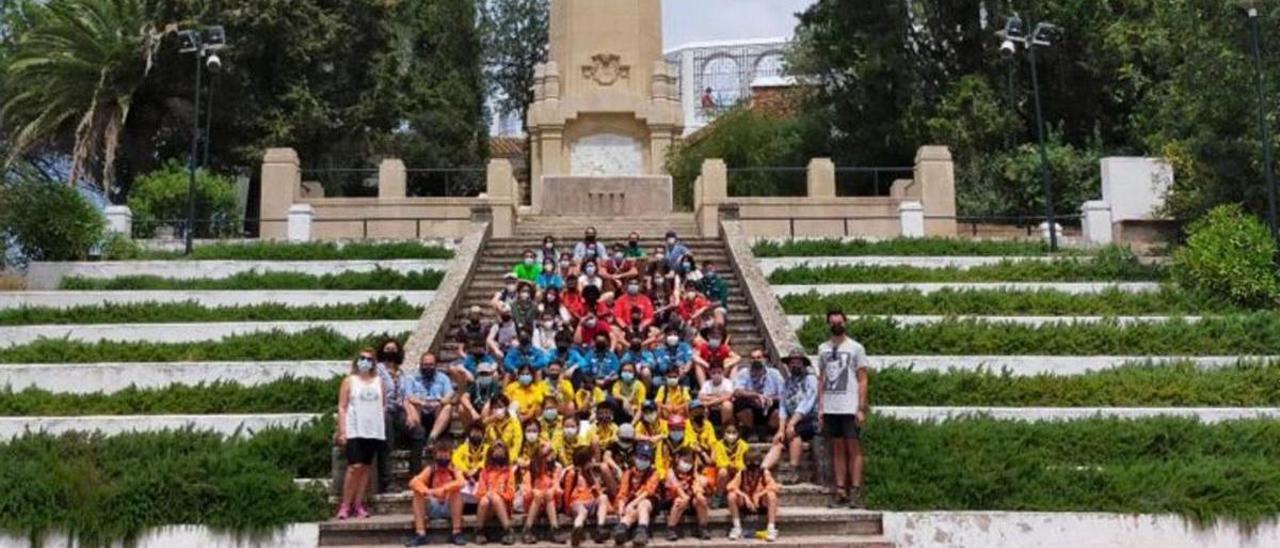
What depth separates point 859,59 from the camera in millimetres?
41000

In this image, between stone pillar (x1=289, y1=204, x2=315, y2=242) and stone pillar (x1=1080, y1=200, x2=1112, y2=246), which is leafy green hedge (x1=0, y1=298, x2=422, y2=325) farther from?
stone pillar (x1=1080, y1=200, x2=1112, y2=246)

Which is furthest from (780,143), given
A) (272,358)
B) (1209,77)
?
(272,358)

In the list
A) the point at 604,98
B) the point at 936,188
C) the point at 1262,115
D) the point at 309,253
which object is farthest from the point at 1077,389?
the point at 604,98

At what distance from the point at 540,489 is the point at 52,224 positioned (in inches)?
629

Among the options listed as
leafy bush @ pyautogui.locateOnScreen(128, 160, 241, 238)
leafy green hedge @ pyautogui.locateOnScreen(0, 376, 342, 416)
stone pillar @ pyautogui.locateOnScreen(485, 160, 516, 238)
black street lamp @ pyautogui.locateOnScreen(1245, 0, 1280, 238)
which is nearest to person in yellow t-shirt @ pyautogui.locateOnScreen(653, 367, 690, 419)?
leafy green hedge @ pyautogui.locateOnScreen(0, 376, 342, 416)

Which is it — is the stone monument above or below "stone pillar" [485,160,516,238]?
above

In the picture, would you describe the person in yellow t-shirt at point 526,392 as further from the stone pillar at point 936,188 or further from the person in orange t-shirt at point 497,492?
the stone pillar at point 936,188

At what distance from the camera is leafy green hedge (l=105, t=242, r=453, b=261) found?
81.4 ft

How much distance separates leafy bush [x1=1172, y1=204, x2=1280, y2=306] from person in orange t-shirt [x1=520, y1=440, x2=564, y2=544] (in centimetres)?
1357

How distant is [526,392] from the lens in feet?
44.5

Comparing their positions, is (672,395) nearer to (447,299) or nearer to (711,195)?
(447,299)

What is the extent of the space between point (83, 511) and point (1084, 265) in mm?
17372

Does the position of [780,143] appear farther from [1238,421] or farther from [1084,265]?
[1238,421]

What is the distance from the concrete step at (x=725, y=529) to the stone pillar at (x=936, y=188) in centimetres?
1987
